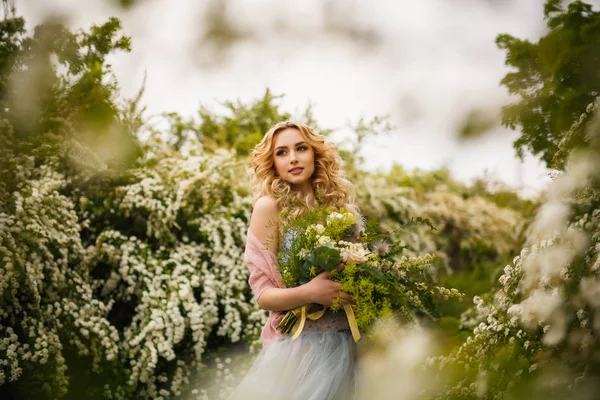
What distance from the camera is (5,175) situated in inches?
118

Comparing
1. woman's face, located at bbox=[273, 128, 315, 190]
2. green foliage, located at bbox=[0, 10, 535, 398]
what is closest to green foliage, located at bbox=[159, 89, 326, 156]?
green foliage, located at bbox=[0, 10, 535, 398]

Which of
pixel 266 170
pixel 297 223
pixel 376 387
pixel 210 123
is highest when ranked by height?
pixel 210 123

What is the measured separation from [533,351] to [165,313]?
2.46 m

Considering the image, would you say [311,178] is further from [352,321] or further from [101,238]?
[101,238]

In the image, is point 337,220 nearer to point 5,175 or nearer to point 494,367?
point 494,367

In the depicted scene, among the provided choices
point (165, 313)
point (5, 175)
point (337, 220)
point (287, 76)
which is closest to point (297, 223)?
point (337, 220)

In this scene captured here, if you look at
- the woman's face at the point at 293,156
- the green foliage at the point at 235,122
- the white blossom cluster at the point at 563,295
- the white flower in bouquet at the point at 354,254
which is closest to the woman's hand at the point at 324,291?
the white flower in bouquet at the point at 354,254

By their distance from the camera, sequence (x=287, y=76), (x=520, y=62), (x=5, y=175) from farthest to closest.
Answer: (x=5, y=175) < (x=520, y=62) < (x=287, y=76)

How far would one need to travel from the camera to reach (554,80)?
1.77 m

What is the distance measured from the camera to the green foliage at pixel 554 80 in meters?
1.62

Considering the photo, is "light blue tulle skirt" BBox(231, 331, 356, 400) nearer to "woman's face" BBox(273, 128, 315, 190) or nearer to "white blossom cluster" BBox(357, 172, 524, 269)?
"woman's face" BBox(273, 128, 315, 190)

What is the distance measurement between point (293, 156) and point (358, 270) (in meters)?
0.73

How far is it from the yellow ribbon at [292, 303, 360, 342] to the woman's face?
2.14 feet

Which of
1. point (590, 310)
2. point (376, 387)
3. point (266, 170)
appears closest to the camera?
point (590, 310)
